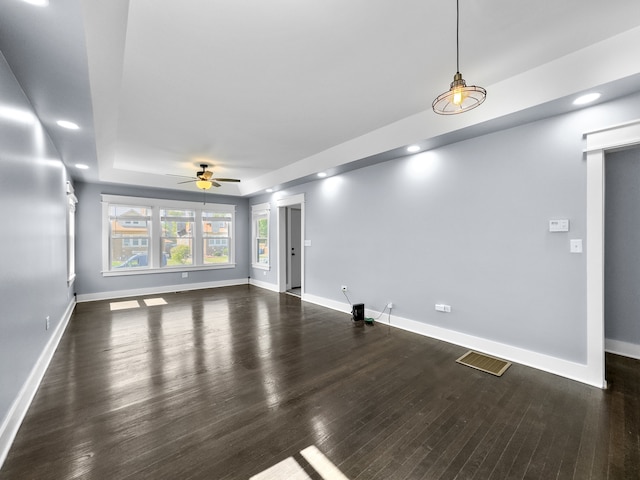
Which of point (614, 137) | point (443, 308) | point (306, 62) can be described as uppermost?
point (306, 62)

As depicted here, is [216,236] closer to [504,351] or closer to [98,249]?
[98,249]

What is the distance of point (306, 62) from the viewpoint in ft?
8.07

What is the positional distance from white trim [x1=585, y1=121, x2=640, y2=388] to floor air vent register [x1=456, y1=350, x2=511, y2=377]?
2.29 feet

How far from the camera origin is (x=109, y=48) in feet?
6.28

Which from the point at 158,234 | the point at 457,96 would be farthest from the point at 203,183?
the point at 457,96

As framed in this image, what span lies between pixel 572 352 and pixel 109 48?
15.3ft

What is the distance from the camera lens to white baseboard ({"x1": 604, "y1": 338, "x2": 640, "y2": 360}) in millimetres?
3189

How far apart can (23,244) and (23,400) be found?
4.12 ft

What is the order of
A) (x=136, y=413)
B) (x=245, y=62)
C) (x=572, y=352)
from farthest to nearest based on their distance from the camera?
1. (x=572, y=352)
2. (x=245, y=62)
3. (x=136, y=413)

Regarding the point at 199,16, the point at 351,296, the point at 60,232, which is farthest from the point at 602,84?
the point at 60,232

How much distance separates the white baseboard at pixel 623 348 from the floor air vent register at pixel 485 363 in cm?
151

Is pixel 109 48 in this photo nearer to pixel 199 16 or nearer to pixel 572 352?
pixel 199 16

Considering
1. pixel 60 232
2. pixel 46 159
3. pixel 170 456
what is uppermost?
pixel 46 159

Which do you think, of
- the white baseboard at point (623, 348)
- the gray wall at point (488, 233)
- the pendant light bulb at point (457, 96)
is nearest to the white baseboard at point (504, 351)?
the gray wall at point (488, 233)
